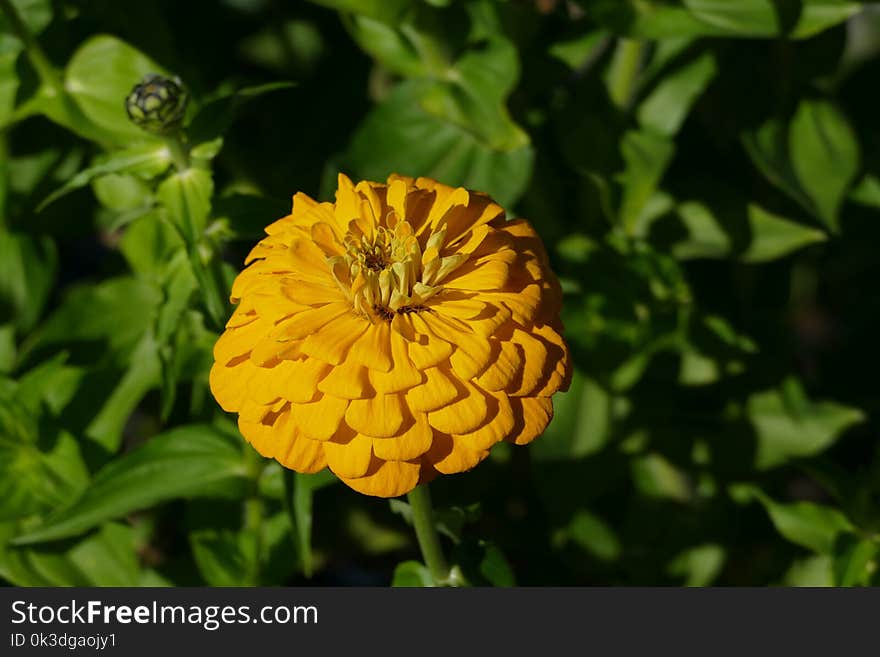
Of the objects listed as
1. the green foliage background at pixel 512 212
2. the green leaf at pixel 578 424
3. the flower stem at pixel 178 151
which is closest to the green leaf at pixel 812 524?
the green foliage background at pixel 512 212

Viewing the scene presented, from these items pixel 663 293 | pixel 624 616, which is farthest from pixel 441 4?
pixel 624 616

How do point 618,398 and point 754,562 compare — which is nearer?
point 618,398

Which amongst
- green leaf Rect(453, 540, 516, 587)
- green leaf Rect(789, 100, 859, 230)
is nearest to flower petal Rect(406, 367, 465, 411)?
green leaf Rect(453, 540, 516, 587)

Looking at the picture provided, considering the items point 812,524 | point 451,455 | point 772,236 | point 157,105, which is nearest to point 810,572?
point 812,524

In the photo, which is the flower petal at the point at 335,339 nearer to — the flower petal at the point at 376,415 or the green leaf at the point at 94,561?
the flower petal at the point at 376,415

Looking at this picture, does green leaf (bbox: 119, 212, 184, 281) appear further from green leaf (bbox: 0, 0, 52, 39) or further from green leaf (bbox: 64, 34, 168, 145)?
green leaf (bbox: 0, 0, 52, 39)

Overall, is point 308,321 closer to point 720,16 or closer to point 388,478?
point 388,478

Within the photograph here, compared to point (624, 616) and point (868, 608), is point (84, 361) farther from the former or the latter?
point (868, 608)
